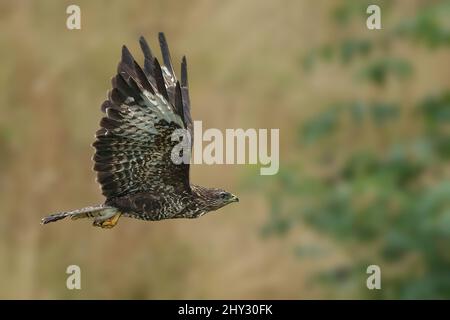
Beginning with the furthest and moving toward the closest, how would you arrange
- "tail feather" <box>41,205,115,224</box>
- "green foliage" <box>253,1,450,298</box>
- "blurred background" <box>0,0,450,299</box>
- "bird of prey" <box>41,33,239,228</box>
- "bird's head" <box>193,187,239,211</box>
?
"green foliage" <box>253,1,450,298</box>, "blurred background" <box>0,0,450,299</box>, "bird's head" <box>193,187,239,211</box>, "bird of prey" <box>41,33,239,228</box>, "tail feather" <box>41,205,115,224</box>

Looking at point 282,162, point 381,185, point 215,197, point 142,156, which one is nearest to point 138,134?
point 142,156

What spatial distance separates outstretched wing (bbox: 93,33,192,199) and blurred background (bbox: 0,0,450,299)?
6369 millimetres

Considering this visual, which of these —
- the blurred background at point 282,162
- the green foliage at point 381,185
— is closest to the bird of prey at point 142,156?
the blurred background at point 282,162

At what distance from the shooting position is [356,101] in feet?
33.5

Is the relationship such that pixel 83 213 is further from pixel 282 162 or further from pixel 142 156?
pixel 282 162

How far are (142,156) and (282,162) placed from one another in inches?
353

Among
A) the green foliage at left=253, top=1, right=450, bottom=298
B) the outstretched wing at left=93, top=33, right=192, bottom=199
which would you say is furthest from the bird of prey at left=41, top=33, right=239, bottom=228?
the green foliage at left=253, top=1, right=450, bottom=298

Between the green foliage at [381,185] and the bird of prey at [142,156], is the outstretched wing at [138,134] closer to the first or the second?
the bird of prey at [142,156]

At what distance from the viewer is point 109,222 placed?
1873mm

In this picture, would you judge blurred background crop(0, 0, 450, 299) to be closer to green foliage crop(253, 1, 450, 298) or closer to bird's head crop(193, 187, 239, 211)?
green foliage crop(253, 1, 450, 298)

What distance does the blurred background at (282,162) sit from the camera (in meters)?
9.49

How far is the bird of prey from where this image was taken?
191 cm

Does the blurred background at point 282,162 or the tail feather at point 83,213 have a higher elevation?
the blurred background at point 282,162

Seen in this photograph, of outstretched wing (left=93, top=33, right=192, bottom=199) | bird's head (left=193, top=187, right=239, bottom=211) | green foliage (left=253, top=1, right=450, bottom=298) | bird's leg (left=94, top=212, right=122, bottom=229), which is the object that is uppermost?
green foliage (left=253, top=1, right=450, bottom=298)
